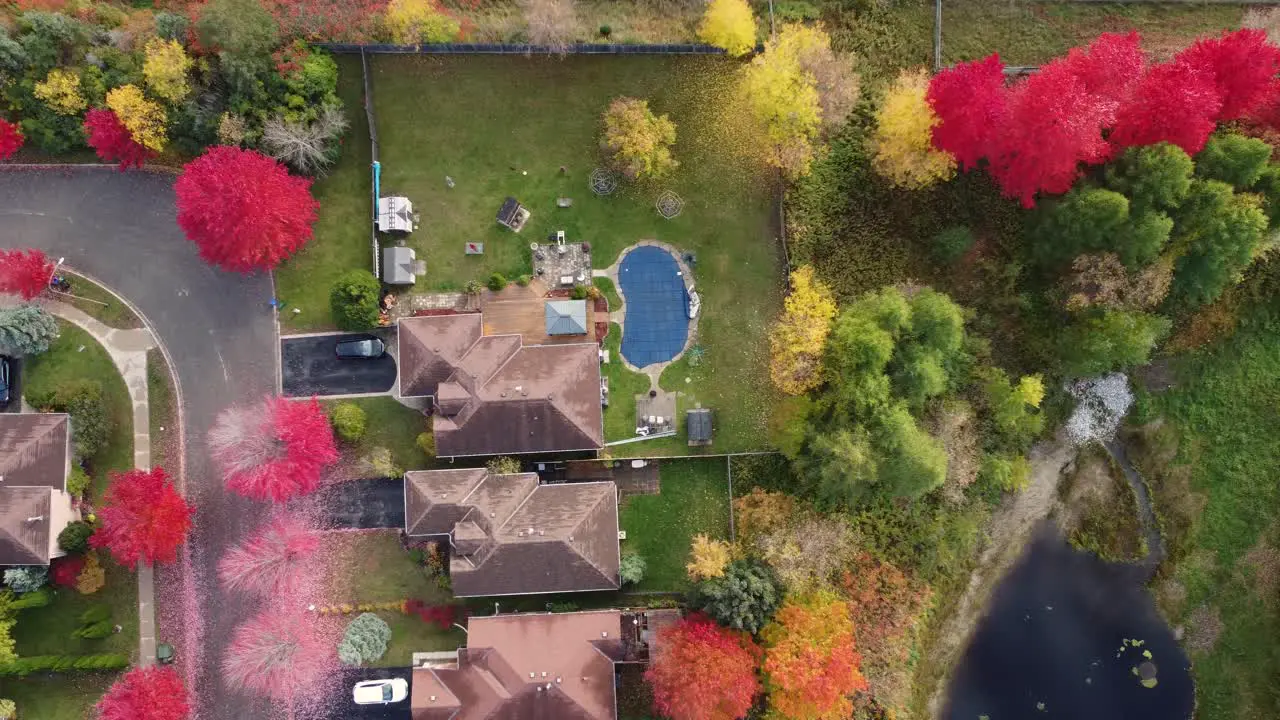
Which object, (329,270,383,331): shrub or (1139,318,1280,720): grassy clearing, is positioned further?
(1139,318,1280,720): grassy clearing

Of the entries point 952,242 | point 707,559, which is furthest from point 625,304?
point 952,242

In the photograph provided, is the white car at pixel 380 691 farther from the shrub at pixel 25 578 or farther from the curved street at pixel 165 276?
the shrub at pixel 25 578

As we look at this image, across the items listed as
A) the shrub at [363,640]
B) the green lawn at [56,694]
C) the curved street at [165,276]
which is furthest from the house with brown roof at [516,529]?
the green lawn at [56,694]

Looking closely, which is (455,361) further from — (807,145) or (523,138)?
(807,145)

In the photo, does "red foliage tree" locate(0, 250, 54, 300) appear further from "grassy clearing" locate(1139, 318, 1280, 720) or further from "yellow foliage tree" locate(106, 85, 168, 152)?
"grassy clearing" locate(1139, 318, 1280, 720)

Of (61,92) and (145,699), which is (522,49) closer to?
(61,92)

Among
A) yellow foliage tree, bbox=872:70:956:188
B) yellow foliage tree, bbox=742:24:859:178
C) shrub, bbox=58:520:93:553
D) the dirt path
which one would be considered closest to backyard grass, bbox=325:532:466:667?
shrub, bbox=58:520:93:553
